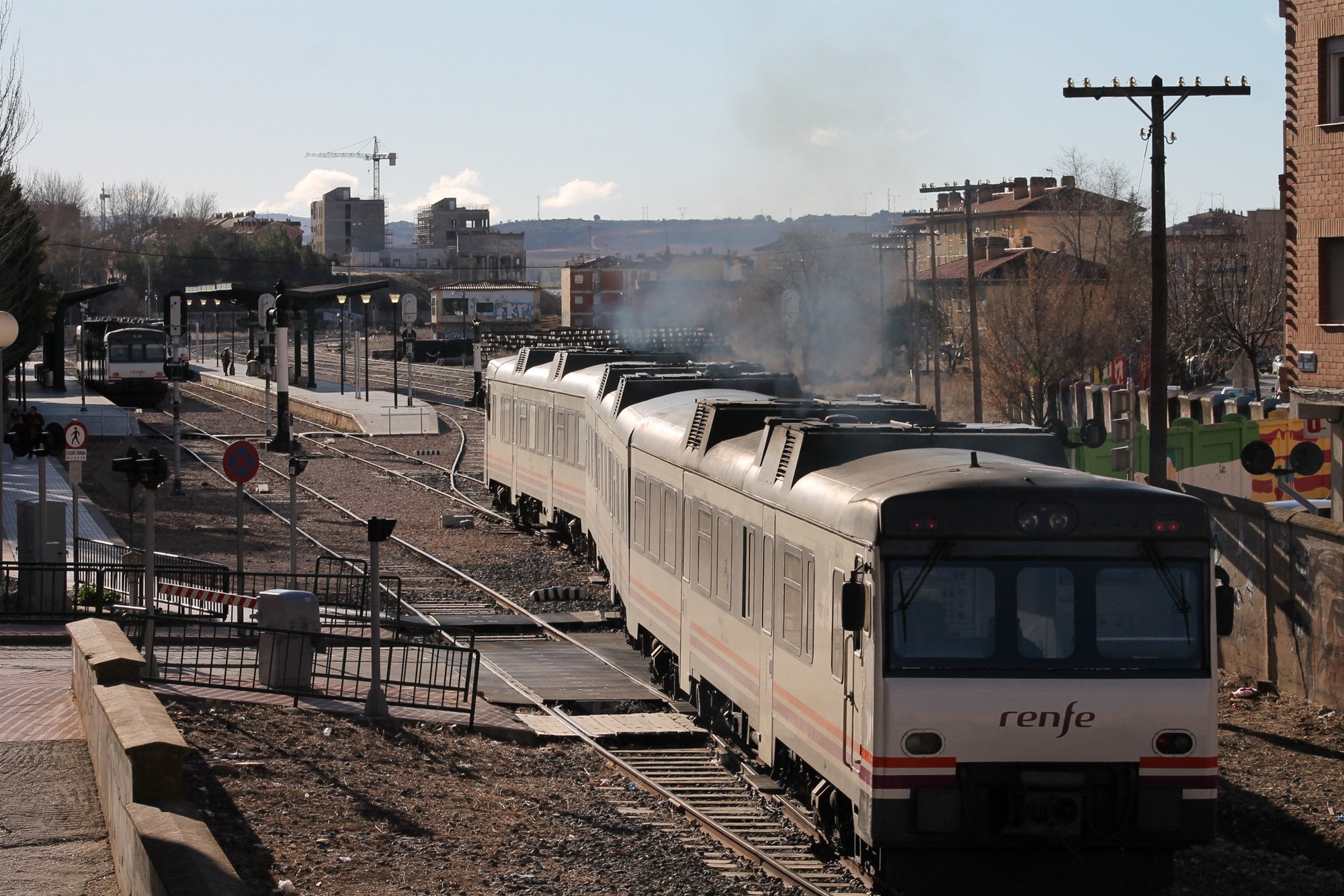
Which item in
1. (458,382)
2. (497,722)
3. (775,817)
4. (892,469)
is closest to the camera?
(892,469)

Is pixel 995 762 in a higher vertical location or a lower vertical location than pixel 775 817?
higher

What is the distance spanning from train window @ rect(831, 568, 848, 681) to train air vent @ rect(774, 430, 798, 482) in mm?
1550

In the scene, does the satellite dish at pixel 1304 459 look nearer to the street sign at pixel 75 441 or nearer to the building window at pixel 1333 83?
the building window at pixel 1333 83

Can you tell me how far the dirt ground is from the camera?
9961mm

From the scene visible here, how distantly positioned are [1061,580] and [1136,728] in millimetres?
914

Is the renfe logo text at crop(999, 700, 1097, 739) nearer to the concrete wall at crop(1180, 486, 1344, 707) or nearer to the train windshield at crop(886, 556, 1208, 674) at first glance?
the train windshield at crop(886, 556, 1208, 674)

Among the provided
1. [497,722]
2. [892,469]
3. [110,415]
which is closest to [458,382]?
[110,415]

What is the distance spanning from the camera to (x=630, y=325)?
4966 centimetres

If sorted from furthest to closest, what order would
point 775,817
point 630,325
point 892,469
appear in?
point 630,325
point 775,817
point 892,469

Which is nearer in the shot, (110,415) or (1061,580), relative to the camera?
(1061,580)

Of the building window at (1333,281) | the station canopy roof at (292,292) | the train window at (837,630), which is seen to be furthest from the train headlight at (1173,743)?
the station canopy roof at (292,292)

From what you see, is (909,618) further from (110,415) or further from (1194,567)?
(110,415)

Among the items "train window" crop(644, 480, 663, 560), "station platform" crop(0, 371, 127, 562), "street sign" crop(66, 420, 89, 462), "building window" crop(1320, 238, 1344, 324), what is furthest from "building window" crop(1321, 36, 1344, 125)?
"station platform" crop(0, 371, 127, 562)

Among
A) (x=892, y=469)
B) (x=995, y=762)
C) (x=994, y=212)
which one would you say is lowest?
(x=995, y=762)
